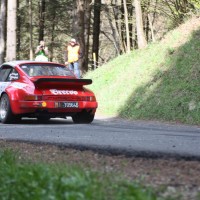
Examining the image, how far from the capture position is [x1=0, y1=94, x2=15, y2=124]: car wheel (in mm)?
12156

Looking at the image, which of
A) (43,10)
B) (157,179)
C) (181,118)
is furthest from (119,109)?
(43,10)

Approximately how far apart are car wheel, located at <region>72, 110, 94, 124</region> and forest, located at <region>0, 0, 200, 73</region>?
8787mm

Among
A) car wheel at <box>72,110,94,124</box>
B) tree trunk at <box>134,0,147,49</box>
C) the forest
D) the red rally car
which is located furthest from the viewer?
tree trunk at <box>134,0,147,49</box>

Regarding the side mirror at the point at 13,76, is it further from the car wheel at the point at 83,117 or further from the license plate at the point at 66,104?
the car wheel at the point at 83,117

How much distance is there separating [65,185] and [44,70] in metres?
8.81

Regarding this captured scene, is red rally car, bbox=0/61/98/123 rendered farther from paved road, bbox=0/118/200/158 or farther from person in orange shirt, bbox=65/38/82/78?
person in orange shirt, bbox=65/38/82/78

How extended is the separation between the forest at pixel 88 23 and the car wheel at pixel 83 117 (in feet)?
28.8

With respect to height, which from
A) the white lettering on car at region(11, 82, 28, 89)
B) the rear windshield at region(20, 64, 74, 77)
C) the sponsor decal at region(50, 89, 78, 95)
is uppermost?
the rear windshield at region(20, 64, 74, 77)

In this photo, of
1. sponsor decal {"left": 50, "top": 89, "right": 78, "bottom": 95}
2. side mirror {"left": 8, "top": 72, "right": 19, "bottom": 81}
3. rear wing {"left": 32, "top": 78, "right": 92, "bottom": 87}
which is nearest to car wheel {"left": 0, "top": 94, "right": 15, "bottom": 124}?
side mirror {"left": 8, "top": 72, "right": 19, "bottom": 81}

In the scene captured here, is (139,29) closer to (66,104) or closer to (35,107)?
(66,104)

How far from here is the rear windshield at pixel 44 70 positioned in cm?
1260

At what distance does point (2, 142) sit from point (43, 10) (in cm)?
3438

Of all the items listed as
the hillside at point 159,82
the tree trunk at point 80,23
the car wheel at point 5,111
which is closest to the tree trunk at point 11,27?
the tree trunk at point 80,23

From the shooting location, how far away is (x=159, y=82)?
16.4 metres
